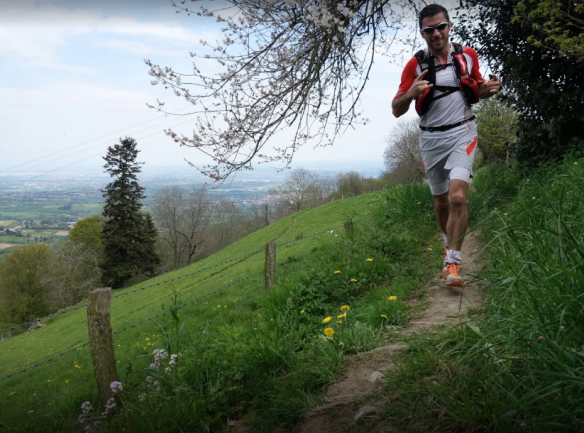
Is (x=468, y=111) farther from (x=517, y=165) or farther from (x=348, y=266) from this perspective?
(x=517, y=165)

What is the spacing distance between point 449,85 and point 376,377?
288 cm

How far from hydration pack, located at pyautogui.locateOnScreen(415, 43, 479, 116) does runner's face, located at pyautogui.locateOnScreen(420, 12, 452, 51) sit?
12 centimetres

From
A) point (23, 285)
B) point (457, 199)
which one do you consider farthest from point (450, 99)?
point (23, 285)

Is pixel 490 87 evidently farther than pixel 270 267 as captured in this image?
No

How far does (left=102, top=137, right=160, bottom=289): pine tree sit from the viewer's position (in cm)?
3612

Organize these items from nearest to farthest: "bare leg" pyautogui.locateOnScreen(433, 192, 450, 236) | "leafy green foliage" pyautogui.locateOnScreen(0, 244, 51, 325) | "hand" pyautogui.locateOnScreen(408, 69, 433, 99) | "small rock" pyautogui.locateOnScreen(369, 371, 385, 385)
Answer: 1. "small rock" pyautogui.locateOnScreen(369, 371, 385, 385)
2. "hand" pyautogui.locateOnScreen(408, 69, 433, 99)
3. "bare leg" pyautogui.locateOnScreen(433, 192, 450, 236)
4. "leafy green foliage" pyautogui.locateOnScreen(0, 244, 51, 325)

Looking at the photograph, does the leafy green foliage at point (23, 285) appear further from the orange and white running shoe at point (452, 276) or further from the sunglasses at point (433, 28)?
the sunglasses at point (433, 28)

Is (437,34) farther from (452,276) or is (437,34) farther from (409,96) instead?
(452,276)

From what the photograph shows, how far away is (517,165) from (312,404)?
7033mm

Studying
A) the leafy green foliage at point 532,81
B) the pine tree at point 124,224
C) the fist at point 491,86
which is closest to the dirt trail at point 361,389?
the fist at point 491,86

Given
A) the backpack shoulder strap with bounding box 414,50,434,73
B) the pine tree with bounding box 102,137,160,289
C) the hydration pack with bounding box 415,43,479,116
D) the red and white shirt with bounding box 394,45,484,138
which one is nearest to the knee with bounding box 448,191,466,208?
the red and white shirt with bounding box 394,45,484,138

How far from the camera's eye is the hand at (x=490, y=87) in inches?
151

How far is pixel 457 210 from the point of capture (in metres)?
3.96

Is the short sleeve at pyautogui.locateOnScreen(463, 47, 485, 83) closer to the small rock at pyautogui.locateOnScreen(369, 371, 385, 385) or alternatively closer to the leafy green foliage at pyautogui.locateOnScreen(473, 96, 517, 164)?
the small rock at pyautogui.locateOnScreen(369, 371, 385, 385)
